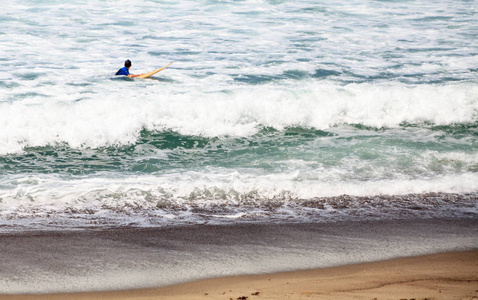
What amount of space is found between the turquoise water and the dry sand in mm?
1312

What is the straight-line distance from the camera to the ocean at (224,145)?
5.41m

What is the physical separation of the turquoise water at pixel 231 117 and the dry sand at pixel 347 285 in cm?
131

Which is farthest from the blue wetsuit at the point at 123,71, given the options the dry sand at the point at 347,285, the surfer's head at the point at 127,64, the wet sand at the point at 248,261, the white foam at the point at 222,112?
the dry sand at the point at 347,285

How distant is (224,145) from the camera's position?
30.8 feet

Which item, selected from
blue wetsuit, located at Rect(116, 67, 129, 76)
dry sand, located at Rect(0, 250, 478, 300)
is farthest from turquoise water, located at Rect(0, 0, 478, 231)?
dry sand, located at Rect(0, 250, 478, 300)

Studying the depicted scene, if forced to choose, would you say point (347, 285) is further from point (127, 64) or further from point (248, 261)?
point (127, 64)

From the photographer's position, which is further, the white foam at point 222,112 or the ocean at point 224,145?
the white foam at point 222,112

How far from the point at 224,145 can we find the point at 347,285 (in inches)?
201

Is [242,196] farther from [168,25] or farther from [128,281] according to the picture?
[168,25]

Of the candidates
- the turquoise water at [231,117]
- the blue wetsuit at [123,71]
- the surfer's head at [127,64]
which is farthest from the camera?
the surfer's head at [127,64]

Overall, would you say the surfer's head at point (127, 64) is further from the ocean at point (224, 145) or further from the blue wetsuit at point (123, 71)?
the ocean at point (224, 145)

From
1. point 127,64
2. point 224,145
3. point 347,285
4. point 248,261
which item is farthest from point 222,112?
point 347,285

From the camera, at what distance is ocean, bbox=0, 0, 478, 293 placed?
213 inches

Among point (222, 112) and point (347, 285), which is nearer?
point (347, 285)
